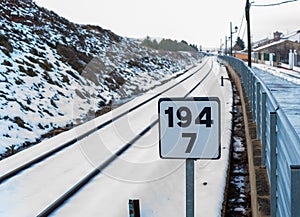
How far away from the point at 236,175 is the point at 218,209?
220cm

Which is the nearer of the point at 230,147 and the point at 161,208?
the point at 161,208

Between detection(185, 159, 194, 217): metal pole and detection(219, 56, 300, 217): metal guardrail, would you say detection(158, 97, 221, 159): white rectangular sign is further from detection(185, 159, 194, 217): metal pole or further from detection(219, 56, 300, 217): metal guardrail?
detection(219, 56, 300, 217): metal guardrail

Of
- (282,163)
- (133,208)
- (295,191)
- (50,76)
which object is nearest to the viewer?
(295,191)

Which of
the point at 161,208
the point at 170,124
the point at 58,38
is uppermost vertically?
the point at 58,38

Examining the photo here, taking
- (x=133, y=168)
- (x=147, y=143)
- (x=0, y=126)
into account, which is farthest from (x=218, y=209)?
(x=0, y=126)

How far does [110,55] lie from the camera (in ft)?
118

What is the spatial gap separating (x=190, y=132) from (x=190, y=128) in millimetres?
28

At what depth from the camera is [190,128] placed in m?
2.48

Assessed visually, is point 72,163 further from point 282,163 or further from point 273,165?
point 282,163

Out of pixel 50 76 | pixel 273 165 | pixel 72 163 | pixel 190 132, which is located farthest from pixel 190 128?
pixel 50 76

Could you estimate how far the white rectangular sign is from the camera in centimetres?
244

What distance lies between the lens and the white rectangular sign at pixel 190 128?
7.99 feet

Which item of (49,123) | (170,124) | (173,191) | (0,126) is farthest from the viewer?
(49,123)

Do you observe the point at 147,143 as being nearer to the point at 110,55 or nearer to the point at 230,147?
the point at 230,147
